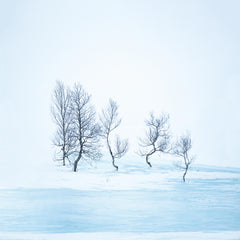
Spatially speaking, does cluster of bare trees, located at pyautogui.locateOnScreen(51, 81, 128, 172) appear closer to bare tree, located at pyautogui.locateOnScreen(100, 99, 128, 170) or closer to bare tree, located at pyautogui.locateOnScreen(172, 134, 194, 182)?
bare tree, located at pyautogui.locateOnScreen(100, 99, 128, 170)

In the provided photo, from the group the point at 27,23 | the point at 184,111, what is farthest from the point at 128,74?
the point at 27,23

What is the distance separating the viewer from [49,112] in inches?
190

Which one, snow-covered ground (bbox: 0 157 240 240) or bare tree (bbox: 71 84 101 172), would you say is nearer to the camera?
snow-covered ground (bbox: 0 157 240 240)

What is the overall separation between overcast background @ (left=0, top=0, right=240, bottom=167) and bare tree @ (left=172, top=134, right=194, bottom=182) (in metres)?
0.17

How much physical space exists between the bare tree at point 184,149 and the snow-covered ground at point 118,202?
15cm

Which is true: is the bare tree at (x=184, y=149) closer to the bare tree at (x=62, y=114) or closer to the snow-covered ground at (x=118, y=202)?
the snow-covered ground at (x=118, y=202)

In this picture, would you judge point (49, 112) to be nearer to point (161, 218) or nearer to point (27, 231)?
point (27, 231)

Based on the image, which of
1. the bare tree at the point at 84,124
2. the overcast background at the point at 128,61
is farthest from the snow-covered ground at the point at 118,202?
the overcast background at the point at 128,61

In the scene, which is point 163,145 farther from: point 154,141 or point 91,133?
point 91,133

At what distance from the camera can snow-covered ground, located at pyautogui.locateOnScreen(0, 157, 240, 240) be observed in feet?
13.7

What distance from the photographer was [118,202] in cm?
446

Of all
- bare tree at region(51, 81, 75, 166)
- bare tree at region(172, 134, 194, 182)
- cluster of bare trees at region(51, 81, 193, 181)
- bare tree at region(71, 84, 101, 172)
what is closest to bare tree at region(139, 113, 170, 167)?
cluster of bare trees at region(51, 81, 193, 181)

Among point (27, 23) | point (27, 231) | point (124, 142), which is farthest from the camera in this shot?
point (27, 23)

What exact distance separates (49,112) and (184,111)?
2334 mm
